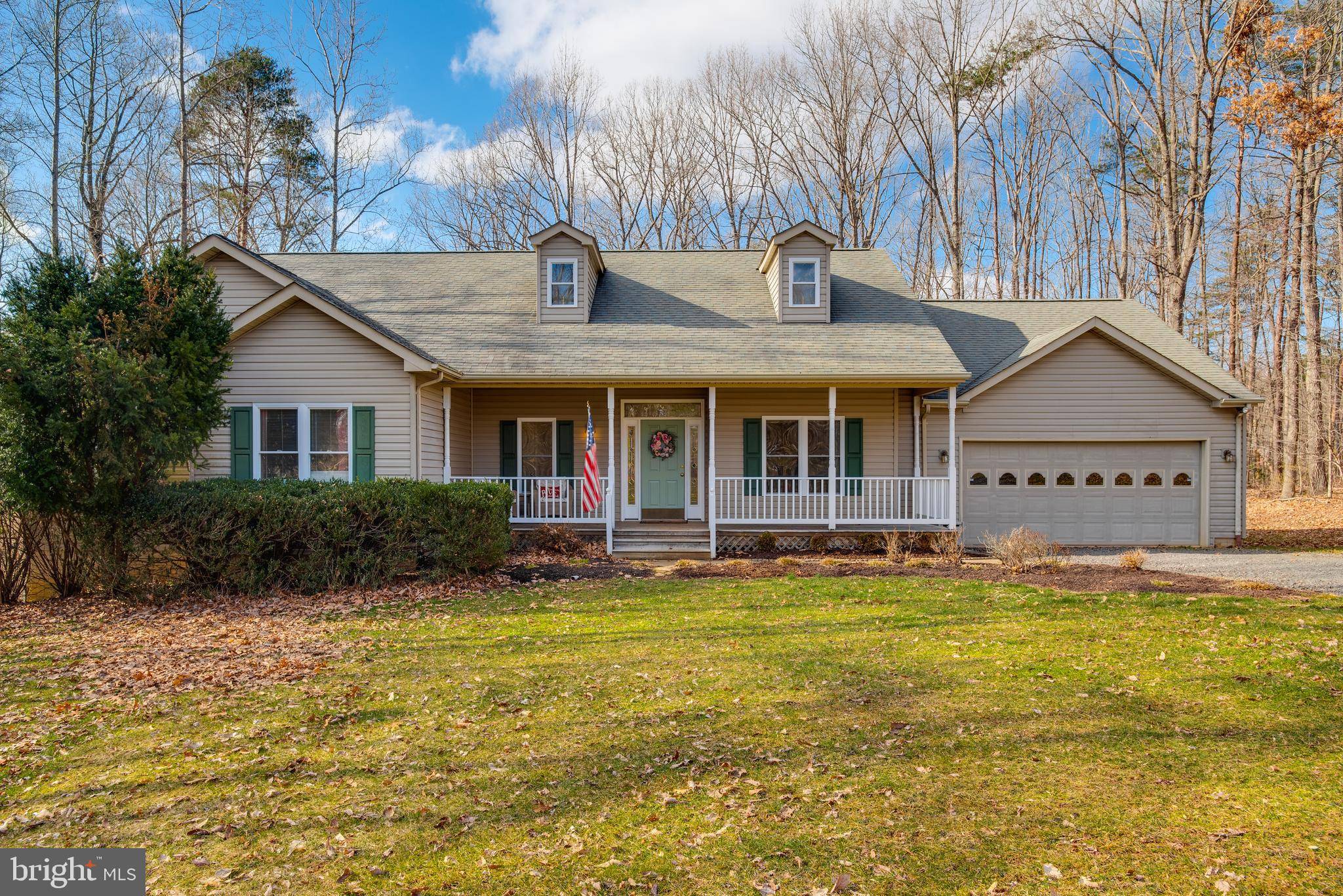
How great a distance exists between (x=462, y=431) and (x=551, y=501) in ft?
7.86

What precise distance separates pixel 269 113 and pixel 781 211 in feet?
60.8

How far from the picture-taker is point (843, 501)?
13.7m

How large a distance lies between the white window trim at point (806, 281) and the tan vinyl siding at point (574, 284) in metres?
4.23

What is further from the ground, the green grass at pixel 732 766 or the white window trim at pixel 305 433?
the white window trim at pixel 305 433

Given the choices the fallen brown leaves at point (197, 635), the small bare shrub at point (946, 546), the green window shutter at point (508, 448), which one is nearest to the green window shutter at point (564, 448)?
the green window shutter at point (508, 448)

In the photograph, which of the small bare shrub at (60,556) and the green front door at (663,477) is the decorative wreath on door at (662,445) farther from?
the small bare shrub at (60,556)

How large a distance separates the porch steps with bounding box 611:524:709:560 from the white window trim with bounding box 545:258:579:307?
499cm

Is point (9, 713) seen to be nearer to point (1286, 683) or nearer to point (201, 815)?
point (201, 815)

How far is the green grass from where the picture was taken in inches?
125

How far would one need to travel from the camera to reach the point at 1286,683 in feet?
17.7

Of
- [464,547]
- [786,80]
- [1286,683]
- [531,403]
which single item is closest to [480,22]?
[786,80]

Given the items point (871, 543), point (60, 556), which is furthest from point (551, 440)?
point (60, 556)

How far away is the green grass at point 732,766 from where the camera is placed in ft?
10.4

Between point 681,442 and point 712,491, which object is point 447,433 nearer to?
point 681,442
